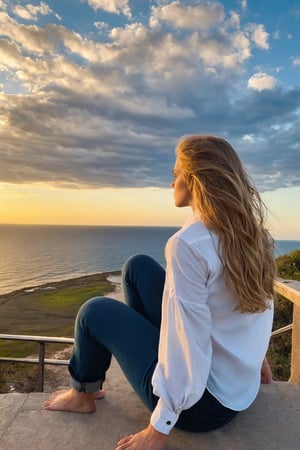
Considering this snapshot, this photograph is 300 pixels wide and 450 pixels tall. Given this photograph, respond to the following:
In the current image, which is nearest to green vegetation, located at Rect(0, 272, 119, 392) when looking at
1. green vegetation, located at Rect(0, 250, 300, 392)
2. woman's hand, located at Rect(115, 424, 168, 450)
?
green vegetation, located at Rect(0, 250, 300, 392)

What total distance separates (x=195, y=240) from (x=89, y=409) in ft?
3.47

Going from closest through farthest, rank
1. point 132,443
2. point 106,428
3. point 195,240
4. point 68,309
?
point 195,240
point 132,443
point 106,428
point 68,309

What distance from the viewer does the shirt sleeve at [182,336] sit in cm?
125

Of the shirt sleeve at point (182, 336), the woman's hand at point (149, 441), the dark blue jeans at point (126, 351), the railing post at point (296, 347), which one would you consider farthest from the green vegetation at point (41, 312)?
the shirt sleeve at point (182, 336)

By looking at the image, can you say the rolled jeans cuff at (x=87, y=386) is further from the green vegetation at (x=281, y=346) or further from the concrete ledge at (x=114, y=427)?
the green vegetation at (x=281, y=346)

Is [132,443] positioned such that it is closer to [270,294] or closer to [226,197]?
[270,294]

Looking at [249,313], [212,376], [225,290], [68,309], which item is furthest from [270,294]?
[68,309]

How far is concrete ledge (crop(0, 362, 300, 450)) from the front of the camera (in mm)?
1572

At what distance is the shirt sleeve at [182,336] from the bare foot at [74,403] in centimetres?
54

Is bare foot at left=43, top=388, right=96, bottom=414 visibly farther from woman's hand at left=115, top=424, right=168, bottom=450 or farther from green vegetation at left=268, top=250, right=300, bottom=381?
green vegetation at left=268, top=250, right=300, bottom=381

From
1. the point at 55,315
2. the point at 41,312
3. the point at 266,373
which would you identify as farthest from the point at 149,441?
the point at 41,312

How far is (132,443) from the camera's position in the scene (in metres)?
1.36

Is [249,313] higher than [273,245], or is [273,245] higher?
[273,245]

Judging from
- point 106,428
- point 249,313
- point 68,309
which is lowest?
point 68,309
